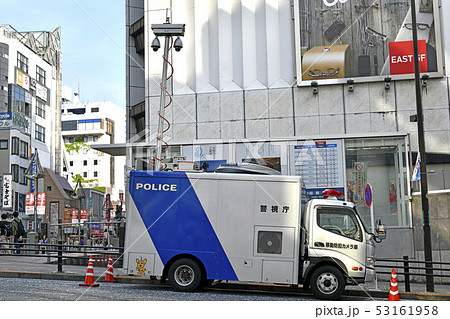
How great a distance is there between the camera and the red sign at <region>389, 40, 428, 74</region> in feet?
81.3

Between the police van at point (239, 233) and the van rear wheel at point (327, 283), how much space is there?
2 cm

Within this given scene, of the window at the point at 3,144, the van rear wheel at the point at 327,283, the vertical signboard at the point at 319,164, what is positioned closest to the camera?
the van rear wheel at the point at 327,283

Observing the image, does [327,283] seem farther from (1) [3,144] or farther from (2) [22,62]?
(2) [22,62]

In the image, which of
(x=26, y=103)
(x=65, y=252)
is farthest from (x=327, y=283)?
(x=26, y=103)

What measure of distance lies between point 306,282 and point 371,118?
1287 centimetres

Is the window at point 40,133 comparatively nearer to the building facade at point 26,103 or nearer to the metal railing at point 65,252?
the building facade at point 26,103

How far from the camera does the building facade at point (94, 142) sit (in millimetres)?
133125

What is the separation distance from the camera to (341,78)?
25.5 meters

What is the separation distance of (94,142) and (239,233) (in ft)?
424

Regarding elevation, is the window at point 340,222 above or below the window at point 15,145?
below

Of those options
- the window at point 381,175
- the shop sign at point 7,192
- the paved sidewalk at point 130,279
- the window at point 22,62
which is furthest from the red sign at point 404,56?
the window at point 22,62

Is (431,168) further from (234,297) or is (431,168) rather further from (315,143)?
(234,297)

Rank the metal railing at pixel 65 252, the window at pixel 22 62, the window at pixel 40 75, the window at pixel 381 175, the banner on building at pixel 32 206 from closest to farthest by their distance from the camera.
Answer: the metal railing at pixel 65 252 → the window at pixel 381 175 → the banner on building at pixel 32 206 → the window at pixel 22 62 → the window at pixel 40 75

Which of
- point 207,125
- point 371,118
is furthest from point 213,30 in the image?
point 371,118
